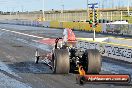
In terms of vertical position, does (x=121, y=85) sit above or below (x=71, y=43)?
below

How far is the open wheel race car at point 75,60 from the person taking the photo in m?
13.4

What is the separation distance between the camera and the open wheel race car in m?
13.4

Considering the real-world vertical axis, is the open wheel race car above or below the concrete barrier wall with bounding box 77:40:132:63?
above

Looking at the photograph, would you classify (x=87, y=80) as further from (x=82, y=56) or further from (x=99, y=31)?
(x=99, y=31)

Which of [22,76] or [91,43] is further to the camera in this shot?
[91,43]

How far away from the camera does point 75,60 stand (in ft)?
45.2

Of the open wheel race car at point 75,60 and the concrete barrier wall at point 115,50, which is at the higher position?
the open wheel race car at point 75,60

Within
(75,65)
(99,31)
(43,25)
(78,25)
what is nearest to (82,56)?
(75,65)

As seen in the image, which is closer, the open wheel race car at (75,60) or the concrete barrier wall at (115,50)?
the open wheel race car at (75,60)

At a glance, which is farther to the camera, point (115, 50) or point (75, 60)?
point (115, 50)

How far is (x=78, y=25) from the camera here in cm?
6197

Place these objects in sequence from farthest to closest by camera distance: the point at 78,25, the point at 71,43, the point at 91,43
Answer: the point at 78,25, the point at 91,43, the point at 71,43

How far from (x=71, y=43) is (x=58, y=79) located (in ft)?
5.55

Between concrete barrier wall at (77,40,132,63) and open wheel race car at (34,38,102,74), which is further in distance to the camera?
concrete barrier wall at (77,40,132,63)
